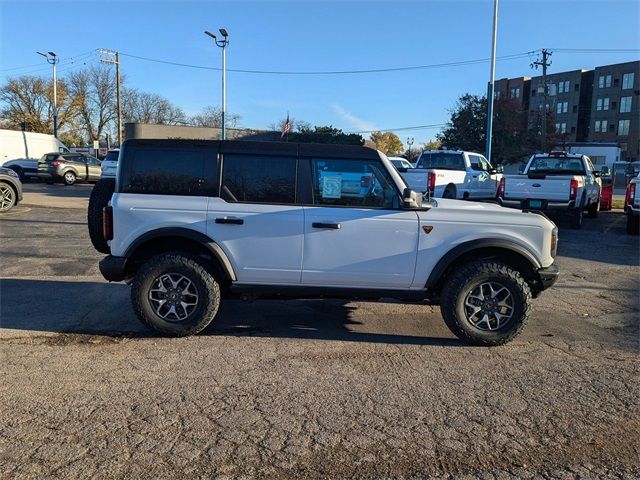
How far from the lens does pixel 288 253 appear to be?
5.18m

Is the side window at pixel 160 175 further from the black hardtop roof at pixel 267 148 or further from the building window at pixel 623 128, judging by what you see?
the building window at pixel 623 128

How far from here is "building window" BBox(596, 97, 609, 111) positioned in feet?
250

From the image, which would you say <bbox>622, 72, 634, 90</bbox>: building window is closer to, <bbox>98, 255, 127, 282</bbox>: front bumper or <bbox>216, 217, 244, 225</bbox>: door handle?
<bbox>216, 217, 244, 225</bbox>: door handle

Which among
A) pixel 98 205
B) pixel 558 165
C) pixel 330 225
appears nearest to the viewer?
pixel 330 225

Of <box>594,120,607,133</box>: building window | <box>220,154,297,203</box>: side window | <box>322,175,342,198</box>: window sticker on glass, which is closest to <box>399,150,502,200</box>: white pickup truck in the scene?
<box>322,175,342,198</box>: window sticker on glass

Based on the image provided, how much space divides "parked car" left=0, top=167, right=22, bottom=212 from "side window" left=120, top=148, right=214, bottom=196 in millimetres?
11303

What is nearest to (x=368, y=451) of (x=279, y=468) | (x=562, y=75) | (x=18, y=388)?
(x=279, y=468)

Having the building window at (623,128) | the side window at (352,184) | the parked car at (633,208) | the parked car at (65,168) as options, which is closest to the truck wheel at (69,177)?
the parked car at (65,168)

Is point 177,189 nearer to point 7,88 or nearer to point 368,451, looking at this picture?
point 368,451

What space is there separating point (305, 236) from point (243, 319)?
1.47m

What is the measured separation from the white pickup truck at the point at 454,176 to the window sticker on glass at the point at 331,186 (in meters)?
9.26

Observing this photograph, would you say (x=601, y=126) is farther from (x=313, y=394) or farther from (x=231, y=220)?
(x=313, y=394)

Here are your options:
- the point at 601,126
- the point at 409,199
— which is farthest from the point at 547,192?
the point at 601,126

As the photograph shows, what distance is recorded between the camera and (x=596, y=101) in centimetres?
7731
